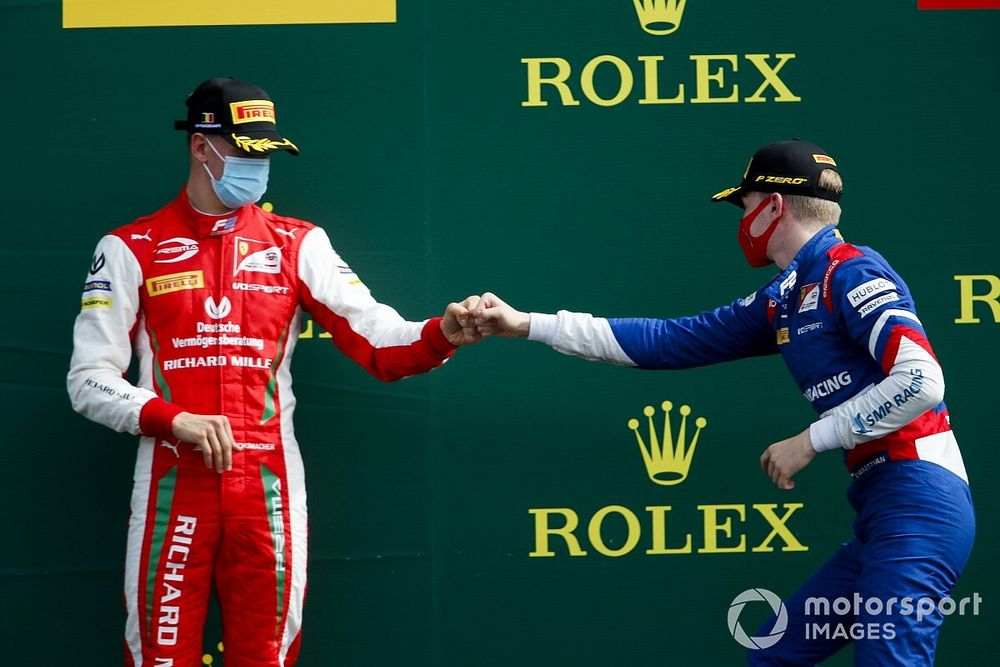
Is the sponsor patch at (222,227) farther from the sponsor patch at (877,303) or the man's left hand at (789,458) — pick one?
the sponsor patch at (877,303)

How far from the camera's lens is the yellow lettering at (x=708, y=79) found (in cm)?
369

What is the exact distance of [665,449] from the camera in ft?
12.1

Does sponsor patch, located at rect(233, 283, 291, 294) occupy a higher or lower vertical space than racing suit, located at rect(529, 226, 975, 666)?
higher

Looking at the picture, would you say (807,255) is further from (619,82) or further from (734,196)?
(619,82)

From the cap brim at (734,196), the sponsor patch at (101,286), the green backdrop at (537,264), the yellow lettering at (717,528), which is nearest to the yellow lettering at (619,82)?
the green backdrop at (537,264)

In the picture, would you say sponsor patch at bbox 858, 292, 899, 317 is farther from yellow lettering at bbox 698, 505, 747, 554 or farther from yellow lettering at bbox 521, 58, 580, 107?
yellow lettering at bbox 521, 58, 580, 107

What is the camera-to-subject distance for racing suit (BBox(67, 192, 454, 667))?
119 inches

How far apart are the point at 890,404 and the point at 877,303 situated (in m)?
0.23

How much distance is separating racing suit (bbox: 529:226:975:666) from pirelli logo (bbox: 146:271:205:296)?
1.42 metres

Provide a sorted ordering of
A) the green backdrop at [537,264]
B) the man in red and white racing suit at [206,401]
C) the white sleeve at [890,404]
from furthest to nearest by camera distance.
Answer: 1. the green backdrop at [537,264]
2. the man in red and white racing suit at [206,401]
3. the white sleeve at [890,404]

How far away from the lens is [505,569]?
3.68 m

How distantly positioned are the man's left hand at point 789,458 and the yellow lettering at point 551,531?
1037 mm

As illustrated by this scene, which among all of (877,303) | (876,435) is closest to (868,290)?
(877,303)

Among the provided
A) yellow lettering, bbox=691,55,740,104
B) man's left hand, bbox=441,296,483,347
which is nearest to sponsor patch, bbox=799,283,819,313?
man's left hand, bbox=441,296,483,347
